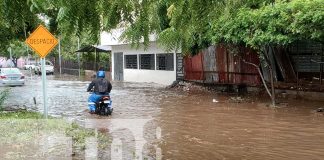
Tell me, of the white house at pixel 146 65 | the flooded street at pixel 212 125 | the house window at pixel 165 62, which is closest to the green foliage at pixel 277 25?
the flooded street at pixel 212 125

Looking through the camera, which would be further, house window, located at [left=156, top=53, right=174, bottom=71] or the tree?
house window, located at [left=156, top=53, right=174, bottom=71]

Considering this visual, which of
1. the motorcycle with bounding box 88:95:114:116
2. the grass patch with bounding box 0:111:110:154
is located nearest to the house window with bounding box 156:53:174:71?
the motorcycle with bounding box 88:95:114:116

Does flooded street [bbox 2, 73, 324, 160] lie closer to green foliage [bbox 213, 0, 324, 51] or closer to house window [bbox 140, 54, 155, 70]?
green foliage [bbox 213, 0, 324, 51]

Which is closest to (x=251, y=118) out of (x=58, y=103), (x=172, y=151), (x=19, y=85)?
(x=172, y=151)

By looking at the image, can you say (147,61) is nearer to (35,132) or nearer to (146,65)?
(146,65)

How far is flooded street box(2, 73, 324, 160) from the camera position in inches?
362

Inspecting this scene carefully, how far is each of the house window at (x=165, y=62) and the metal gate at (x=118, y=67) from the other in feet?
21.2

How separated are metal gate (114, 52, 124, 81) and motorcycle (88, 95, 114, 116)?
20488mm

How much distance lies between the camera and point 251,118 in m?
14.1

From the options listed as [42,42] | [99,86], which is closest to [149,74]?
[99,86]

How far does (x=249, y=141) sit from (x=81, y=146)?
3.73 metres

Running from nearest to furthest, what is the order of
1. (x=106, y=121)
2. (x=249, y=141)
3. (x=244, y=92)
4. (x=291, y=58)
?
(x=249, y=141) < (x=106, y=121) < (x=291, y=58) < (x=244, y=92)

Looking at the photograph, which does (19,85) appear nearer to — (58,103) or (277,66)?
(58,103)

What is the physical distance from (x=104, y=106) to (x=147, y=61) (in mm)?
16545
